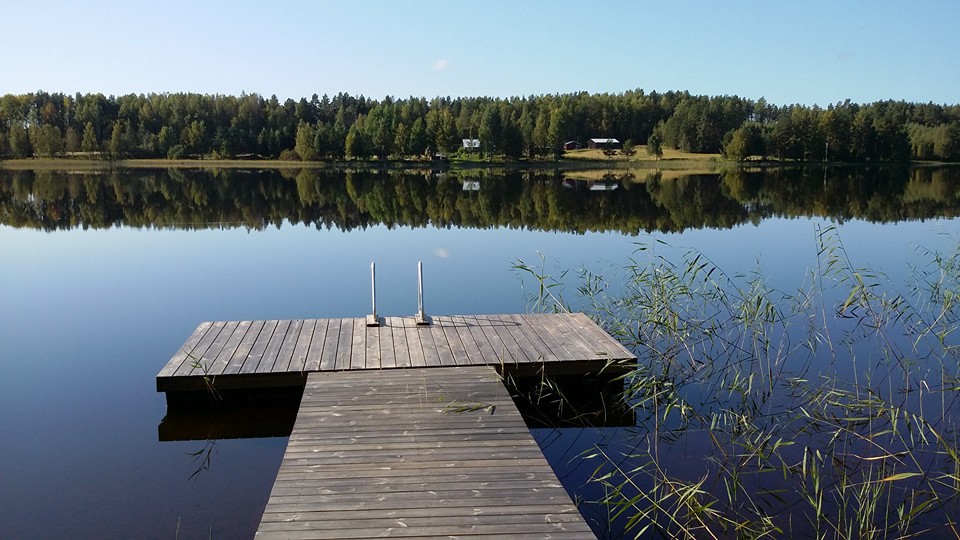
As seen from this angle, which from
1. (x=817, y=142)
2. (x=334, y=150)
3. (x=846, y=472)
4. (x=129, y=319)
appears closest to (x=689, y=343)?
(x=846, y=472)

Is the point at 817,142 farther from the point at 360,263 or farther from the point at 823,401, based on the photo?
the point at 823,401

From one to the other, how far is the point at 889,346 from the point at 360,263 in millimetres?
9200

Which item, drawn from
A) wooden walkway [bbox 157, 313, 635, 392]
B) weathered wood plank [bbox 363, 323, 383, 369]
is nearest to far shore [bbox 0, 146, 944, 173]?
wooden walkway [bbox 157, 313, 635, 392]

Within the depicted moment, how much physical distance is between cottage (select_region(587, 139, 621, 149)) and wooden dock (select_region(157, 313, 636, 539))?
67.1 m

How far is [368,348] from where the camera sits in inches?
265

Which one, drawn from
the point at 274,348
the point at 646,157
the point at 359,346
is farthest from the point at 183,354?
the point at 646,157

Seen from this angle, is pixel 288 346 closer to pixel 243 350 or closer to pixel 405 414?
pixel 243 350

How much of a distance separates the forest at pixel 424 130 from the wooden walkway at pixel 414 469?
2321 inches

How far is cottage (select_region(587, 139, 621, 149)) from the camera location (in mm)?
72706

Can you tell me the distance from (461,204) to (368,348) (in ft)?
62.1

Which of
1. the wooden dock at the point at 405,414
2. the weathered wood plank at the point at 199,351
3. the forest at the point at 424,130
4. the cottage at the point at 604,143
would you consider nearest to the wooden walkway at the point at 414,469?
the wooden dock at the point at 405,414

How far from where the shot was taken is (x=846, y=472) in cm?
511

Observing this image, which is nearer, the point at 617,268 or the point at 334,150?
the point at 617,268

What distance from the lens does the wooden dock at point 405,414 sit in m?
3.64
